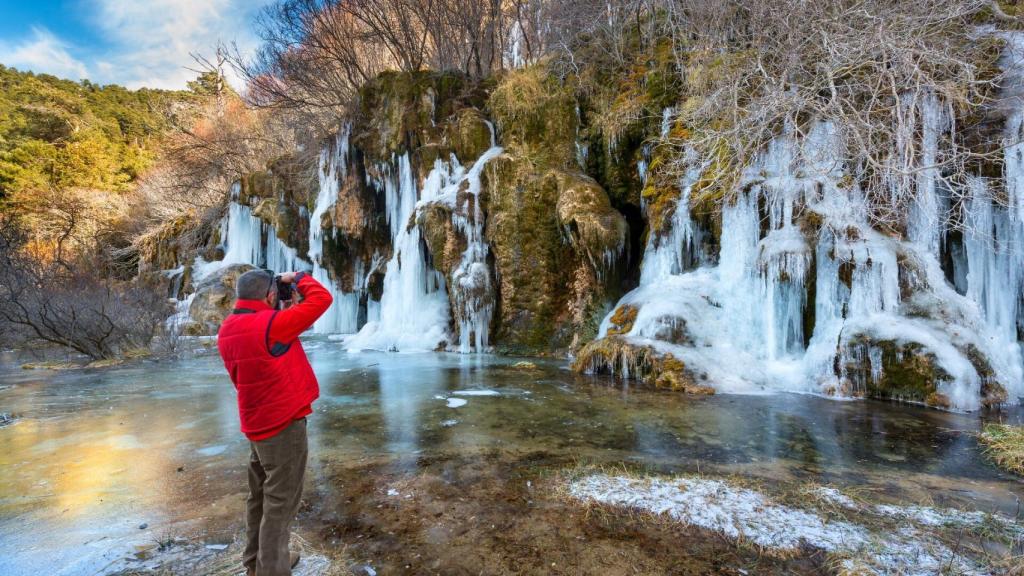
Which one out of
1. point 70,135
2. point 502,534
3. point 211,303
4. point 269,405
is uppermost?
point 70,135

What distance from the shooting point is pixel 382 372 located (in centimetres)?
917

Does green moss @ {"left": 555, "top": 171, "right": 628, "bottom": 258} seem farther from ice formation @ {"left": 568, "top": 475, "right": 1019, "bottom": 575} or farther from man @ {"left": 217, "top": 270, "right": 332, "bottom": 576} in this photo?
man @ {"left": 217, "top": 270, "right": 332, "bottom": 576}

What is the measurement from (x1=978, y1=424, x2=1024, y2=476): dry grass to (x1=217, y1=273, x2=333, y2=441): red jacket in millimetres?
5459

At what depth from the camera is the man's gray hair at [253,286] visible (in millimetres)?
2174

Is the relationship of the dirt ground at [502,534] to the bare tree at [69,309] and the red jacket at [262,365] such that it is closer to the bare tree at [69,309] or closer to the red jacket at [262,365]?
the red jacket at [262,365]

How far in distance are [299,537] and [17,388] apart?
28.3 feet

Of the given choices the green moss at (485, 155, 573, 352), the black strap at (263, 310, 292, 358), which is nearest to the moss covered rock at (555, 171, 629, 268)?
the green moss at (485, 155, 573, 352)

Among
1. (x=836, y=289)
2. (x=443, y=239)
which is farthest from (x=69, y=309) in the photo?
(x=836, y=289)

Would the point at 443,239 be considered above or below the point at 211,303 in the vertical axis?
above

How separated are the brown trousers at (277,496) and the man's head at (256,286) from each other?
617 mm

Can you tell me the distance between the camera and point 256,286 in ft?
7.22

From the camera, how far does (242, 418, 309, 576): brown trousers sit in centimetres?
207

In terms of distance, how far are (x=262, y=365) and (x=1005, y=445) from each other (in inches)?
238

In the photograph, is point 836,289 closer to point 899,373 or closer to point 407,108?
point 899,373
